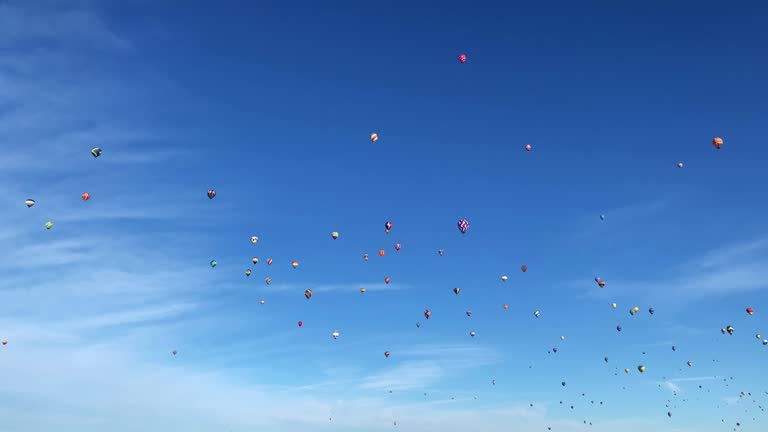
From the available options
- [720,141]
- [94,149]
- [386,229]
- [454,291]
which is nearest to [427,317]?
[454,291]

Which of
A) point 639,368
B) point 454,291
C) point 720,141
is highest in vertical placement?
point 720,141

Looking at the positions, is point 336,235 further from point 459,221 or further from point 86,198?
point 86,198

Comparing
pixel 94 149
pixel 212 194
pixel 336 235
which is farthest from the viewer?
pixel 336 235

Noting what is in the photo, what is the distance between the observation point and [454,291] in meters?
83.3

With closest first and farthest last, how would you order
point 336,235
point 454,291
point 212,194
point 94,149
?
point 94,149
point 212,194
point 336,235
point 454,291

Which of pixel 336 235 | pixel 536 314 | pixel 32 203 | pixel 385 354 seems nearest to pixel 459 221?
pixel 336 235

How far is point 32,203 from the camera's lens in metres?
64.5

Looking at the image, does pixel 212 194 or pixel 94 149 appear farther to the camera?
pixel 212 194

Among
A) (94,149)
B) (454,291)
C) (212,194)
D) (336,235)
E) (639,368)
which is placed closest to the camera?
(94,149)

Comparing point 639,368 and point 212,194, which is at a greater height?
point 212,194

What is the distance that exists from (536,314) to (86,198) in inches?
2483

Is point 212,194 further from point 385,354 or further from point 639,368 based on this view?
point 639,368

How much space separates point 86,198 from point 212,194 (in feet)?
46.7

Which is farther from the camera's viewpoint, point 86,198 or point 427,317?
point 427,317
